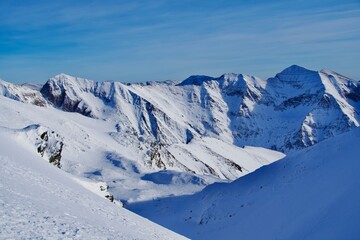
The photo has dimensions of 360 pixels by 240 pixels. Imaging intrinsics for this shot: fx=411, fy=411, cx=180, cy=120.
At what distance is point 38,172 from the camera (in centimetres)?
2133

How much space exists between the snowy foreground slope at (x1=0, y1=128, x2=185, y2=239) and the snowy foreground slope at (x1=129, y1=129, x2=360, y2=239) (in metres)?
12.9

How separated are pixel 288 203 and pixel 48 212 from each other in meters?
23.7

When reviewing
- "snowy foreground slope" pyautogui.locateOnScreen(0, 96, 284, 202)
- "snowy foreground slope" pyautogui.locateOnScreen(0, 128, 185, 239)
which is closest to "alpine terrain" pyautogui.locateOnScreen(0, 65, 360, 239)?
"snowy foreground slope" pyautogui.locateOnScreen(0, 128, 185, 239)

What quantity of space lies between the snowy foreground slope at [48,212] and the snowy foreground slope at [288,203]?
12.9 meters

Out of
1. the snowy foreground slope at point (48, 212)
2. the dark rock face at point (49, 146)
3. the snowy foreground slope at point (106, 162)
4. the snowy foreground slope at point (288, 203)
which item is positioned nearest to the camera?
the snowy foreground slope at point (48, 212)

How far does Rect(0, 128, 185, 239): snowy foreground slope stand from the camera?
1252cm

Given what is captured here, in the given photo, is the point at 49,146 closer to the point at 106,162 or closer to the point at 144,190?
the point at 144,190

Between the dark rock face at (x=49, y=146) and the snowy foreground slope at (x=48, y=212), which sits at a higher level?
the snowy foreground slope at (x=48, y=212)

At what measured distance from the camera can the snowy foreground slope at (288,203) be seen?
89.6 feet

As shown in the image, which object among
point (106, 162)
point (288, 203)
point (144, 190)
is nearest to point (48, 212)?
point (288, 203)

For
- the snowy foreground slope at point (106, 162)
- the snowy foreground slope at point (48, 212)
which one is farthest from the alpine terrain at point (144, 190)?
the snowy foreground slope at point (106, 162)

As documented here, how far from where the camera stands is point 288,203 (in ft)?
111

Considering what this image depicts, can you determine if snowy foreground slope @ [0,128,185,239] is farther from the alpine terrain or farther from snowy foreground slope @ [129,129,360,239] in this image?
snowy foreground slope @ [129,129,360,239]

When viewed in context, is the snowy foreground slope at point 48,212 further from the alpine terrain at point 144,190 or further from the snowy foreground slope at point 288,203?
the snowy foreground slope at point 288,203
